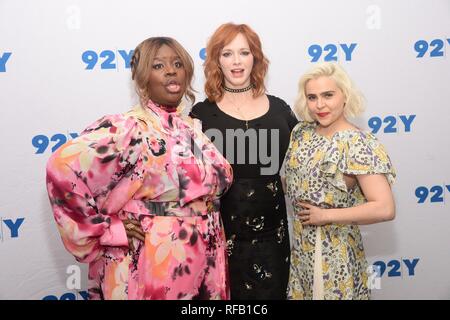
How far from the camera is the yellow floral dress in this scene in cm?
175

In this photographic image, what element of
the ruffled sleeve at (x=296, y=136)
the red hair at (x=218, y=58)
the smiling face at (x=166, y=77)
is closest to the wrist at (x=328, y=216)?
the ruffled sleeve at (x=296, y=136)

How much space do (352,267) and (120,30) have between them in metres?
1.77

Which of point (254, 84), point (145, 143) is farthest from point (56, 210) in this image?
point (254, 84)

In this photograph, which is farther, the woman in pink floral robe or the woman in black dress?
the woman in black dress

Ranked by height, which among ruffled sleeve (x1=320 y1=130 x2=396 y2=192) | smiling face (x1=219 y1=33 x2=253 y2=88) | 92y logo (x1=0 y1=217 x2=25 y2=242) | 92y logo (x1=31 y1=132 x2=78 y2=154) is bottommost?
92y logo (x1=0 y1=217 x2=25 y2=242)

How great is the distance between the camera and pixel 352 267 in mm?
1832

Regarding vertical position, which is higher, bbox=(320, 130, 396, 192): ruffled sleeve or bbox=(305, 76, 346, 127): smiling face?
bbox=(305, 76, 346, 127): smiling face

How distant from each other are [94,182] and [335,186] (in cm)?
97

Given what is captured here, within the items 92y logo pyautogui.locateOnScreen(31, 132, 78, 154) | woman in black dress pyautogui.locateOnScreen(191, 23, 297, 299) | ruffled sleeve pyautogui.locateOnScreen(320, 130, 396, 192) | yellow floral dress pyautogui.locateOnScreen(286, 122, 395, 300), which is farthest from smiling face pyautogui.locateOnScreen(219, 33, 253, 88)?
92y logo pyautogui.locateOnScreen(31, 132, 78, 154)

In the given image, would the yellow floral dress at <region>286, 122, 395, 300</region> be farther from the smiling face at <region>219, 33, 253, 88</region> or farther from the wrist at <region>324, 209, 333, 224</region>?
the smiling face at <region>219, 33, 253, 88</region>

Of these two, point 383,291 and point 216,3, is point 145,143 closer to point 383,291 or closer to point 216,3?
point 216,3

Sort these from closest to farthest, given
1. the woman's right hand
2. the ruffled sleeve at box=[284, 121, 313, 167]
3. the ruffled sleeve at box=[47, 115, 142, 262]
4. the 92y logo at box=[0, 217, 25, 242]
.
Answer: the ruffled sleeve at box=[47, 115, 142, 262]
the woman's right hand
the ruffled sleeve at box=[284, 121, 313, 167]
the 92y logo at box=[0, 217, 25, 242]

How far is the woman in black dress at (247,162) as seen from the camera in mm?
1971

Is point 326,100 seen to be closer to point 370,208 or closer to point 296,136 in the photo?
point 296,136
